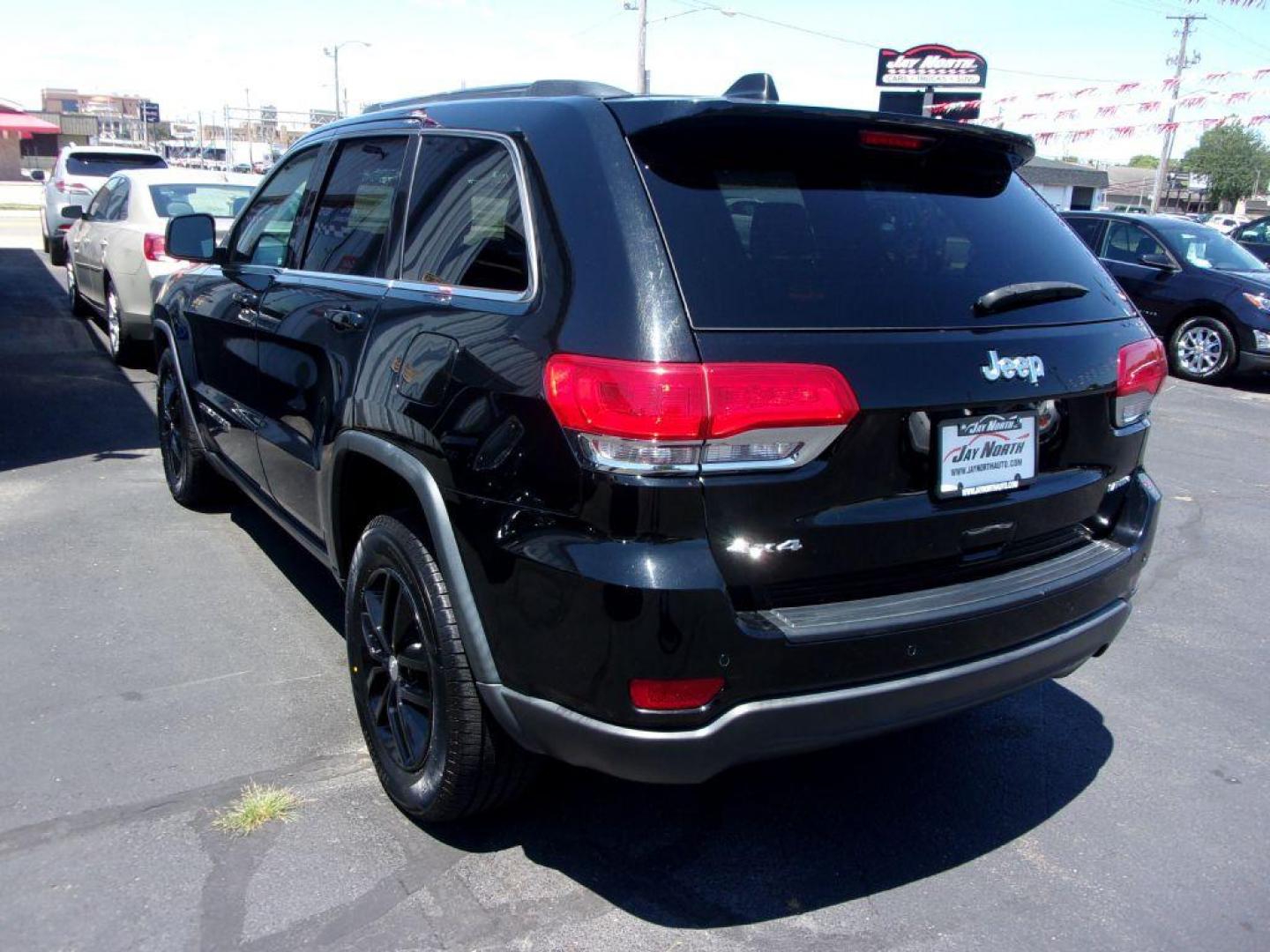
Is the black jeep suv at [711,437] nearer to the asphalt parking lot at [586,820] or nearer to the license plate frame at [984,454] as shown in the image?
the license plate frame at [984,454]

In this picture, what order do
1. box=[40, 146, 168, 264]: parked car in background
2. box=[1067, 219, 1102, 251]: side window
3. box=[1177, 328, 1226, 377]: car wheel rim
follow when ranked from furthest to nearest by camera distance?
box=[40, 146, 168, 264]: parked car in background
box=[1067, 219, 1102, 251]: side window
box=[1177, 328, 1226, 377]: car wheel rim

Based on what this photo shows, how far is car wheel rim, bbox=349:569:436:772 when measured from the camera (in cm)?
285

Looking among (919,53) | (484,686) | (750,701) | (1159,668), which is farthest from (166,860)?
(919,53)

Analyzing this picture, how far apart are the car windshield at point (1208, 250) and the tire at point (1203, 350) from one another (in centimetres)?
66

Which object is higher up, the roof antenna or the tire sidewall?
the roof antenna

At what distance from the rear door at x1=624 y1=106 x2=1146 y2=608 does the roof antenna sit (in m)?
0.23

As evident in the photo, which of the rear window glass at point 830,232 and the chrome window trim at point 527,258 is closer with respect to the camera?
the rear window glass at point 830,232

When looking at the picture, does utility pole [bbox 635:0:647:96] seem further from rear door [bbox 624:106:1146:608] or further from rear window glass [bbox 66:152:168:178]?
rear door [bbox 624:106:1146:608]

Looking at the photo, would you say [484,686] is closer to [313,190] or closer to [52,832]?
[52,832]

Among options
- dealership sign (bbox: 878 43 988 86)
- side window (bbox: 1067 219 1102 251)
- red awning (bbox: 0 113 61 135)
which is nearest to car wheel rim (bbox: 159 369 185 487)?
side window (bbox: 1067 219 1102 251)

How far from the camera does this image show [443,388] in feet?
8.58

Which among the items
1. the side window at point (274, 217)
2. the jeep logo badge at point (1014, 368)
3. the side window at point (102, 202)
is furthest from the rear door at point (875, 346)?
the side window at point (102, 202)

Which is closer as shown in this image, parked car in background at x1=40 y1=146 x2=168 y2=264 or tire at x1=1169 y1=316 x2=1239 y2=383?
tire at x1=1169 y1=316 x2=1239 y2=383

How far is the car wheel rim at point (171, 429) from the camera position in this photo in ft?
18.0
